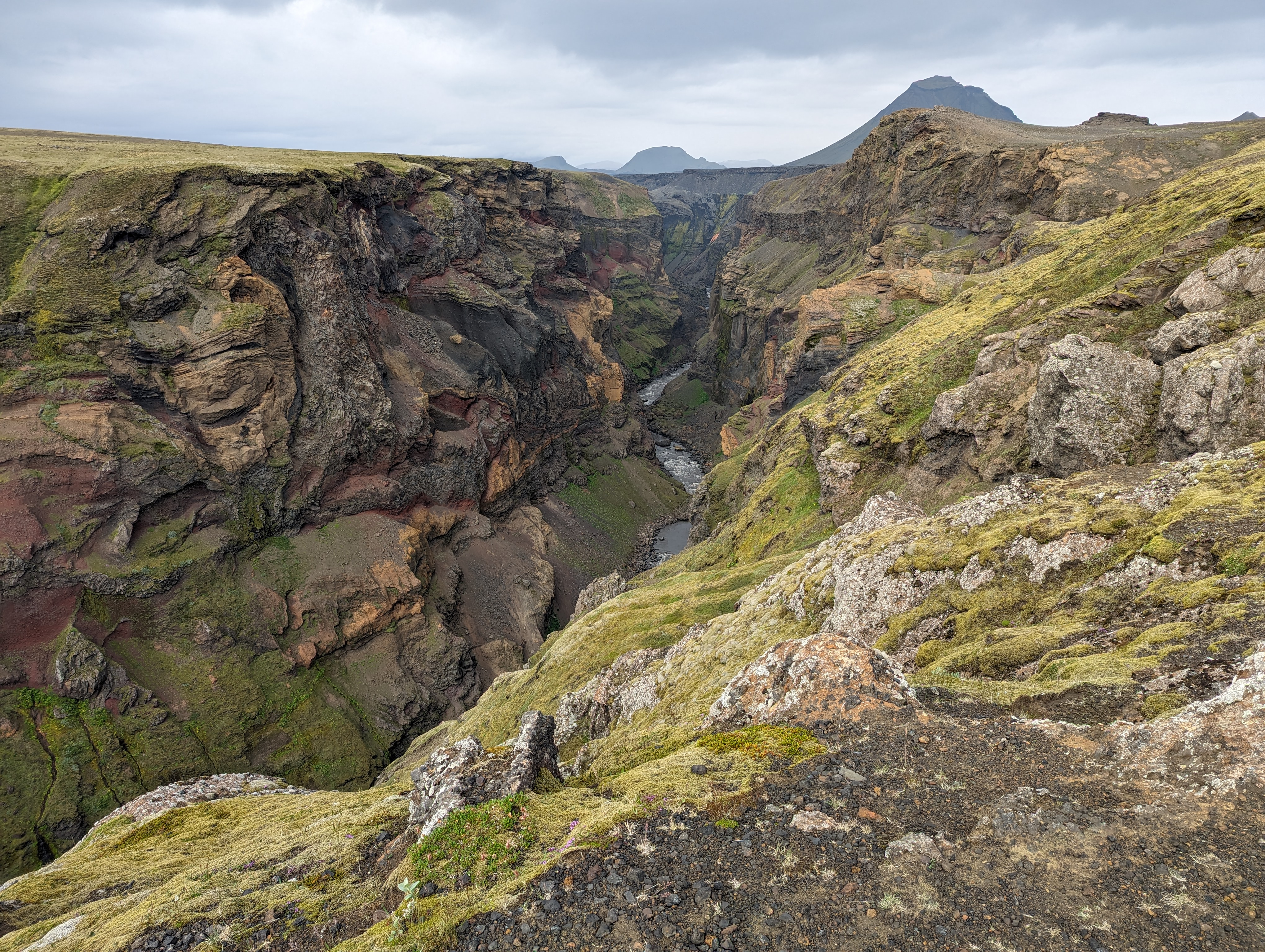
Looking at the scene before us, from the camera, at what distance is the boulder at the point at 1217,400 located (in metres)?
24.0

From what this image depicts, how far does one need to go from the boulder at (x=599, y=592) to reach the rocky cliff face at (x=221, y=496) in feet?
40.8

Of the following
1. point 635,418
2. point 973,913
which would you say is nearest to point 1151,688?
point 973,913

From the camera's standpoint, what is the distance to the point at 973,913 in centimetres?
1033

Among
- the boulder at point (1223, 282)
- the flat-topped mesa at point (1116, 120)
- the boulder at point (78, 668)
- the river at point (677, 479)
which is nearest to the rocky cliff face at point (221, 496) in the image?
the boulder at point (78, 668)

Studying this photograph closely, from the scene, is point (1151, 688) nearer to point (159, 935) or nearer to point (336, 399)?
point (159, 935)

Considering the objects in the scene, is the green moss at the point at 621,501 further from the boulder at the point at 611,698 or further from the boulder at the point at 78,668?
the boulder at the point at 611,698

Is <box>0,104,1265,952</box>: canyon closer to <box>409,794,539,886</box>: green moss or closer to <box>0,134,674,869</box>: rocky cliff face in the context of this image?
<box>409,794,539,886</box>: green moss

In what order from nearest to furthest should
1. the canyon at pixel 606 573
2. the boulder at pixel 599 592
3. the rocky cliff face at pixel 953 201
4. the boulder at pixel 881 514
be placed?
the canyon at pixel 606 573
the boulder at pixel 881 514
the boulder at pixel 599 592
the rocky cliff face at pixel 953 201

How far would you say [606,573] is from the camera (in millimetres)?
107688

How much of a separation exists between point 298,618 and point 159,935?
63250mm

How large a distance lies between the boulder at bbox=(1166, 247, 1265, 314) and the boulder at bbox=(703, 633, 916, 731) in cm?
3160

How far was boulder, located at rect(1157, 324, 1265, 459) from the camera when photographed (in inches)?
943

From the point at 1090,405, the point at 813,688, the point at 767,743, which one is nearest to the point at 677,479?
the point at 1090,405

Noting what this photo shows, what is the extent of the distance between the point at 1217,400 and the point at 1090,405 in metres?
5.71
